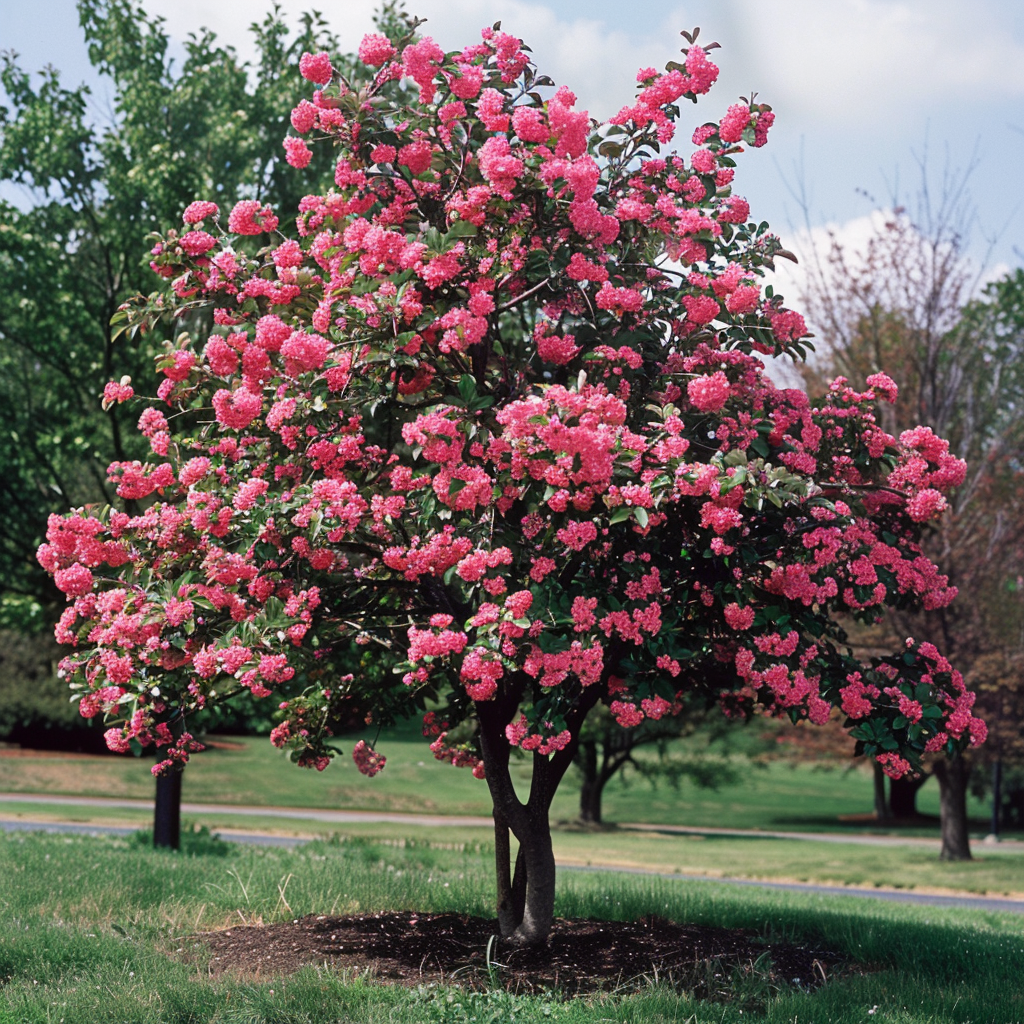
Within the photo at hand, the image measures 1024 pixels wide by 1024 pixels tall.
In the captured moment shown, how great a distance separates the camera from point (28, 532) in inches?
569

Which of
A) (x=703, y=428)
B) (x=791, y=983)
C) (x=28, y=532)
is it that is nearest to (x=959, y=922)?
(x=791, y=983)

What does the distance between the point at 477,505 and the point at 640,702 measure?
1428mm

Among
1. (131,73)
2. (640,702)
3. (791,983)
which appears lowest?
(791,983)

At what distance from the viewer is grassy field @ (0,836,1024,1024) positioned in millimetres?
5832

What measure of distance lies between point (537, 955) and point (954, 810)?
16984 mm

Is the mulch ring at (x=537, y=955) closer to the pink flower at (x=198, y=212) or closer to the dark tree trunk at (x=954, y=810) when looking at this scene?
the pink flower at (x=198, y=212)

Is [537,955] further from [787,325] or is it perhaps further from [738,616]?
[787,325]

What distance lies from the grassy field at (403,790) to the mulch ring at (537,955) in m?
18.9

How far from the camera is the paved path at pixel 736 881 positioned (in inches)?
625

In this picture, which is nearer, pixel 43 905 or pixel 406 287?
pixel 406 287

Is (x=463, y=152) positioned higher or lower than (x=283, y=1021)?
higher

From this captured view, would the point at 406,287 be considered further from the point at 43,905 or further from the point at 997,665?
the point at 997,665

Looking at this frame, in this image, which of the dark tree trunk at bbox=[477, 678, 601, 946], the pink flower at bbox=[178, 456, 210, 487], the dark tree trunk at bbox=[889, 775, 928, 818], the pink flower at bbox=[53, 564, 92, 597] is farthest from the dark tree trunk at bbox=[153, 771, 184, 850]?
the dark tree trunk at bbox=[889, 775, 928, 818]

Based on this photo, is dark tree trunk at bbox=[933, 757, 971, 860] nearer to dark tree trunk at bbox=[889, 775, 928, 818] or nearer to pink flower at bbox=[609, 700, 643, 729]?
pink flower at bbox=[609, 700, 643, 729]
